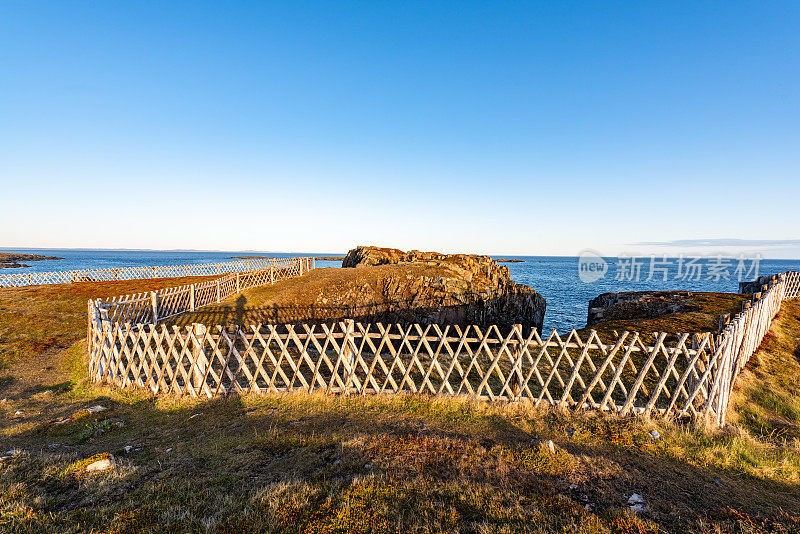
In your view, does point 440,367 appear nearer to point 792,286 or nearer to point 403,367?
point 403,367

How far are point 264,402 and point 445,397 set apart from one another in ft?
14.9

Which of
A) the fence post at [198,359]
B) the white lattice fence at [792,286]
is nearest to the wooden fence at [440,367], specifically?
the fence post at [198,359]

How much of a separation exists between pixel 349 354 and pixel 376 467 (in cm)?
399

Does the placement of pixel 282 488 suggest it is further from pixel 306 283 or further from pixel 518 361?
pixel 306 283

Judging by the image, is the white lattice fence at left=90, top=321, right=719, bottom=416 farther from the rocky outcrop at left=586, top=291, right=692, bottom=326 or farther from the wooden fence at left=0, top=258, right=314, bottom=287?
the wooden fence at left=0, top=258, right=314, bottom=287

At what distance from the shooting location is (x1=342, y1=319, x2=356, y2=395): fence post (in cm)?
891

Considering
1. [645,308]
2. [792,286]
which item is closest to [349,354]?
[645,308]

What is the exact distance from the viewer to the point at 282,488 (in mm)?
4660

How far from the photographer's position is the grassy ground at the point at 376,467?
4.19 metres

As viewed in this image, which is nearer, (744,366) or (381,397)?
(381,397)

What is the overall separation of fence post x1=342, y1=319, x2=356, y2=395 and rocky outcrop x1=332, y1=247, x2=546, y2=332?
19.1 meters

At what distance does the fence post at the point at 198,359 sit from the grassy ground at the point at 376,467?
1.83 feet

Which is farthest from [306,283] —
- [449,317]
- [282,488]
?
[282,488]

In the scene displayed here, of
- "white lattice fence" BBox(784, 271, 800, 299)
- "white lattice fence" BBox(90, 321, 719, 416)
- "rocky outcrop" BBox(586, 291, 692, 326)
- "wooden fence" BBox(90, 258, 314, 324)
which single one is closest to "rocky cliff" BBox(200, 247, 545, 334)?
"wooden fence" BBox(90, 258, 314, 324)
